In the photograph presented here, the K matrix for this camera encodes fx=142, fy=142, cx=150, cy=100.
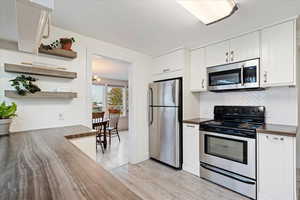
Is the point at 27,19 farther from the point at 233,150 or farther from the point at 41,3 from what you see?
the point at 233,150

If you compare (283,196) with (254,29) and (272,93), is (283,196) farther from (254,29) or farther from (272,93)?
(254,29)

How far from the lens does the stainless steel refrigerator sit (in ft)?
8.70

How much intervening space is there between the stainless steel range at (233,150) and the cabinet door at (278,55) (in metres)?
0.53

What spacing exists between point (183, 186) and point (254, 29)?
252cm

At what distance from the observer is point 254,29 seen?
6.68 ft

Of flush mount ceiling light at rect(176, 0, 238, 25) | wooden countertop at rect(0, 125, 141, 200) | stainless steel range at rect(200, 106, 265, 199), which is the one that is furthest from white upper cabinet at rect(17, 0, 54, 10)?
stainless steel range at rect(200, 106, 265, 199)

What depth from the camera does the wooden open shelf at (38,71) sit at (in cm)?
156

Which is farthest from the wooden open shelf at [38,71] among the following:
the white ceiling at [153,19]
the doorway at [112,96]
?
the doorway at [112,96]

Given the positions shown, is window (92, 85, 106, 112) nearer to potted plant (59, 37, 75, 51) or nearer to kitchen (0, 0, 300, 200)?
kitchen (0, 0, 300, 200)

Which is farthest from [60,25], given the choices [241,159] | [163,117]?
[241,159]

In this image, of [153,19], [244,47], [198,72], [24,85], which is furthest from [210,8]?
[24,85]

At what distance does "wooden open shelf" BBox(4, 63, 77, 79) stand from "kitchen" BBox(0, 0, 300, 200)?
0.06 meters

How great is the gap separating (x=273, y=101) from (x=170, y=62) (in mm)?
1825

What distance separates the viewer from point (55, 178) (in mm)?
611
